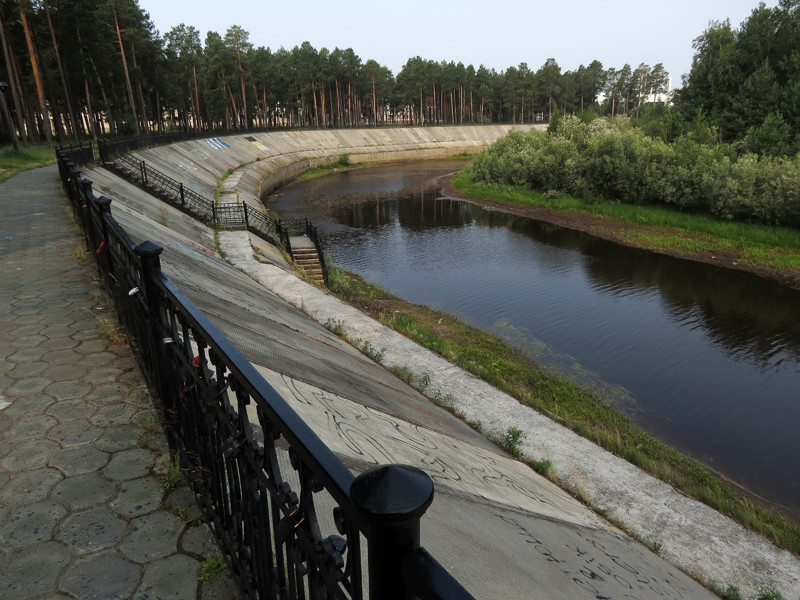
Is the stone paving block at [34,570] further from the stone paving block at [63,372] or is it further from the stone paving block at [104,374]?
the stone paving block at [63,372]

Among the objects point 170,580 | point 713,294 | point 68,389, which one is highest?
point 68,389

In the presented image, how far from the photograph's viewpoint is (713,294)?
826 inches

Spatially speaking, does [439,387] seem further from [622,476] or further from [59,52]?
[59,52]

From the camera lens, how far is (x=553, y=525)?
620cm

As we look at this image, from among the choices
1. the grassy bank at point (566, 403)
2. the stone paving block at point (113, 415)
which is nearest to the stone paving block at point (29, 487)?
the stone paving block at point (113, 415)

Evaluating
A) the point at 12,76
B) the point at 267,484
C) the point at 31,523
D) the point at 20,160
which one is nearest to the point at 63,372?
the point at 31,523

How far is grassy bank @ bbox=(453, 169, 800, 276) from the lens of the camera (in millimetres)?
24906

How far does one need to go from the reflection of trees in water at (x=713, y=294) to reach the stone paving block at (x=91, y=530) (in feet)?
54.5

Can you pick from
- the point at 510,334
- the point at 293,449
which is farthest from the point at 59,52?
the point at 293,449

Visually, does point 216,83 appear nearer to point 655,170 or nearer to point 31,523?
point 655,170

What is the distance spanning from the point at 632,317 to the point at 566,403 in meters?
7.94

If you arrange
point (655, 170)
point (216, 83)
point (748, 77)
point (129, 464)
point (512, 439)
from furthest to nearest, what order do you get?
point (216, 83) → point (748, 77) → point (655, 170) → point (512, 439) → point (129, 464)

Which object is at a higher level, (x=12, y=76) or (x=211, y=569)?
(x=12, y=76)

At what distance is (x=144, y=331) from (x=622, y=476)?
24.8 feet
